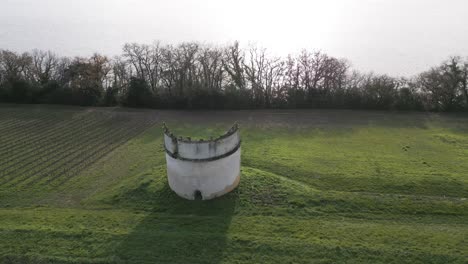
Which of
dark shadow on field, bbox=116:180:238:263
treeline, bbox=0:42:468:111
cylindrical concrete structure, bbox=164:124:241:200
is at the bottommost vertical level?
dark shadow on field, bbox=116:180:238:263

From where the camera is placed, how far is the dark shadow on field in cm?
1444

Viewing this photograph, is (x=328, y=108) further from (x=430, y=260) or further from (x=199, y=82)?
(x=430, y=260)

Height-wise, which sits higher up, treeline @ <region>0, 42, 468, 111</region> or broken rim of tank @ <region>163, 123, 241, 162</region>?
treeline @ <region>0, 42, 468, 111</region>

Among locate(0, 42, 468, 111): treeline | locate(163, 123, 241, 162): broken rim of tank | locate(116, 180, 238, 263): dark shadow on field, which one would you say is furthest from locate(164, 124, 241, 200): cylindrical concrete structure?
locate(0, 42, 468, 111): treeline

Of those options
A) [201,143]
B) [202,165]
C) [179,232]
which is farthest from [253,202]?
[179,232]

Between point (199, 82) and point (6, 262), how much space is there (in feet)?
116

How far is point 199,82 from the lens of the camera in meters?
47.4

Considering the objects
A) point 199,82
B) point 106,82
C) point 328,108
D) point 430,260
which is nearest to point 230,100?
point 199,82

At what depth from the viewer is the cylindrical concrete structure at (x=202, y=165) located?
18188 mm

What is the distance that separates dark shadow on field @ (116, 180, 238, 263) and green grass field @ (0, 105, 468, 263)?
0.06 meters

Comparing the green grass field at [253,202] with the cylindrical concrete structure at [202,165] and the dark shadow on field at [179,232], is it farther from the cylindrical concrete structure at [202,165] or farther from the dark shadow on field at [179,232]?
the cylindrical concrete structure at [202,165]

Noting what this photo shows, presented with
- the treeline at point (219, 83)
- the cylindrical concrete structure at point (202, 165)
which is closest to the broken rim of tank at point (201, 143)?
the cylindrical concrete structure at point (202, 165)

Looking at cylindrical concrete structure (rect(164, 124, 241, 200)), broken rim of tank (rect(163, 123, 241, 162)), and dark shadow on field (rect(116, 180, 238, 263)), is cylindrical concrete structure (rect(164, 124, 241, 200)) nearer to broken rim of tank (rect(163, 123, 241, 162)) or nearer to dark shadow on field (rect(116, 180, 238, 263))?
broken rim of tank (rect(163, 123, 241, 162))

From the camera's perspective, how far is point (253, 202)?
18.8 meters
